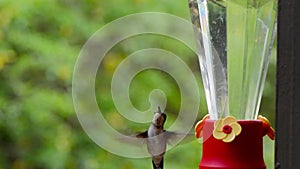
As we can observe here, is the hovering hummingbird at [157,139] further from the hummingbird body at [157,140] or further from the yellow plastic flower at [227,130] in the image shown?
A: the yellow plastic flower at [227,130]

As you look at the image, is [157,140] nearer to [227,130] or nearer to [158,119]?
[158,119]

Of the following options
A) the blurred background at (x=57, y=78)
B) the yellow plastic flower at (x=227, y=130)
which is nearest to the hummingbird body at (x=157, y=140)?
the yellow plastic flower at (x=227, y=130)

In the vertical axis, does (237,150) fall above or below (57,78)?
above

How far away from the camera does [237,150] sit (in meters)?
0.78

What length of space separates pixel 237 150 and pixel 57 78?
149cm

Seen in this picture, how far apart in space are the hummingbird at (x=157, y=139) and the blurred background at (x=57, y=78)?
119 centimetres

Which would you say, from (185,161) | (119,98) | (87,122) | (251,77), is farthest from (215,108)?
(185,161)

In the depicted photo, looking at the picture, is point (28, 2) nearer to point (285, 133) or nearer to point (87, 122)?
point (87, 122)

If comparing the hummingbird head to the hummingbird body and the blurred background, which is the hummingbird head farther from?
the blurred background

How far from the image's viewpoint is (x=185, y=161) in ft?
6.81

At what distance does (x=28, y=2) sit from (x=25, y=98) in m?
0.33

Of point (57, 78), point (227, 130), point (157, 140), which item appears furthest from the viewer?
point (57, 78)

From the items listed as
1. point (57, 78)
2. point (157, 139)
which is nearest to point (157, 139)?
point (157, 139)

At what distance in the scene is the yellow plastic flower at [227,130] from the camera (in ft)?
2.52
